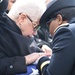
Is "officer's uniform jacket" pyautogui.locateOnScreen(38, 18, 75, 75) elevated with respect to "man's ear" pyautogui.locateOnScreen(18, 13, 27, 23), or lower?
lower

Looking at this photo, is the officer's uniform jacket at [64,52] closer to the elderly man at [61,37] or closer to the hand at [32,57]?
the elderly man at [61,37]

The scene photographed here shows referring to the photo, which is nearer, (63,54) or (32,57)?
(63,54)

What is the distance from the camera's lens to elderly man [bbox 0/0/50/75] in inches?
76.4

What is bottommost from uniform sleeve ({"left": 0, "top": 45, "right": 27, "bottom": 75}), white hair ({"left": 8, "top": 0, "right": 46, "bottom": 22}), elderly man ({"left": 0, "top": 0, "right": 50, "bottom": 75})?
uniform sleeve ({"left": 0, "top": 45, "right": 27, "bottom": 75})

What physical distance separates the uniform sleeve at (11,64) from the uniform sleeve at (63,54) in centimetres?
29

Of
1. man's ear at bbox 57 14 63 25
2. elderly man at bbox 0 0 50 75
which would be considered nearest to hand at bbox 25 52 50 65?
elderly man at bbox 0 0 50 75

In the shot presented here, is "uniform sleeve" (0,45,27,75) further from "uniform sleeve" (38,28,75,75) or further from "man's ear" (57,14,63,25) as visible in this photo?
"man's ear" (57,14,63,25)

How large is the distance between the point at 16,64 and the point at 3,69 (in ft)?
0.34

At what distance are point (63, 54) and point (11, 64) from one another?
45cm

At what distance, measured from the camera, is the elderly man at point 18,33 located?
76.4 inches

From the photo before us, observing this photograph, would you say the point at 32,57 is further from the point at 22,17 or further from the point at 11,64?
the point at 22,17

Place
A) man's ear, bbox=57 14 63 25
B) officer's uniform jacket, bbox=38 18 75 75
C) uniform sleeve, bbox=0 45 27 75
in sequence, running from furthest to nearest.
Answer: uniform sleeve, bbox=0 45 27 75 < man's ear, bbox=57 14 63 25 < officer's uniform jacket, bbox=38 18 75 75

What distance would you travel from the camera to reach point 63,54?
5.43 ft

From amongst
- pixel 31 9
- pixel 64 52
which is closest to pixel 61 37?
pixel 64 52
